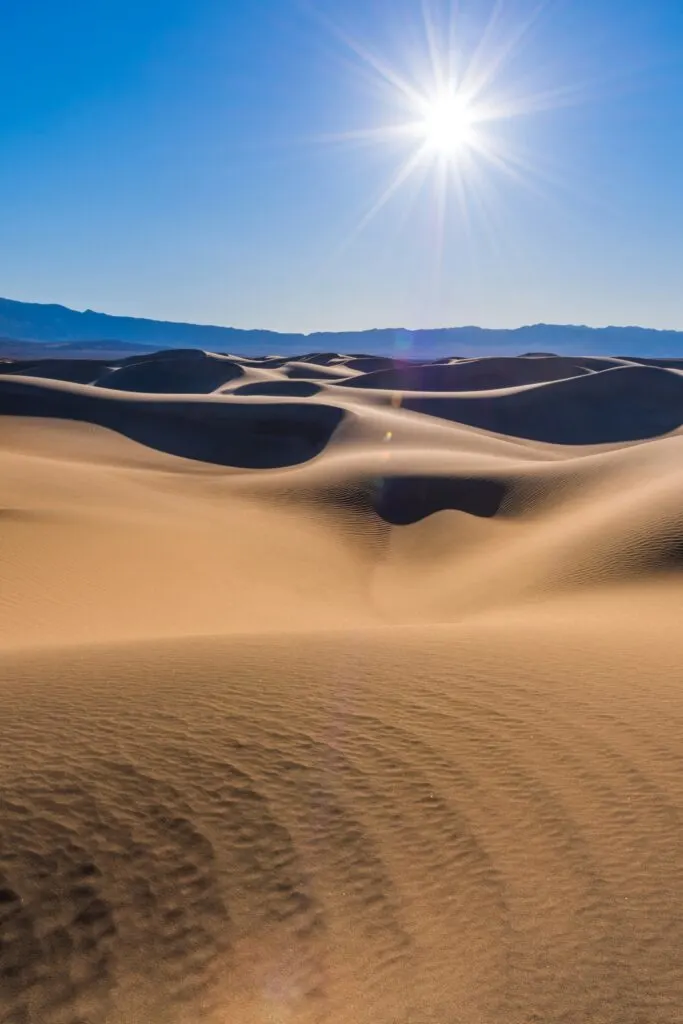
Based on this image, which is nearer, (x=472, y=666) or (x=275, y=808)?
(x=275, y=808)

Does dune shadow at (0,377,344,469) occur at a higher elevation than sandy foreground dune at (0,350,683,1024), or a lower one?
higher

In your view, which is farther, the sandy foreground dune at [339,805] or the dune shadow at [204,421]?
the dune shadow at [204,421]

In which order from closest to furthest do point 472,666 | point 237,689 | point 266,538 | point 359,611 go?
point 237,689 → point 472,666 → point 359,611 → point 266,538

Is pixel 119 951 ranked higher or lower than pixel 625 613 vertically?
lower

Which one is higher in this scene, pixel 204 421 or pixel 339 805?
pixel 204 421

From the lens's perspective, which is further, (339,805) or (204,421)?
(204,421)

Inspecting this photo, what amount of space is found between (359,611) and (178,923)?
8.99m

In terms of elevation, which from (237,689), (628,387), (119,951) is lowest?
(119,951)

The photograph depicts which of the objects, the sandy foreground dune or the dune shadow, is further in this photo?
Answer: the dune shadow

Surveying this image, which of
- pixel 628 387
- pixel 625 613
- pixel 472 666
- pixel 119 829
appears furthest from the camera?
pixel 628 387

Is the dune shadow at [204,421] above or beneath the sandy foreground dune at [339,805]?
above

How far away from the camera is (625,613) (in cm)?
971

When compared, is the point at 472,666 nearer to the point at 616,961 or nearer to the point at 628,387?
the point at 616,961

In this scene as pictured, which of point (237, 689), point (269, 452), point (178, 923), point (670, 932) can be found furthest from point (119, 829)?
point (269, 452)
